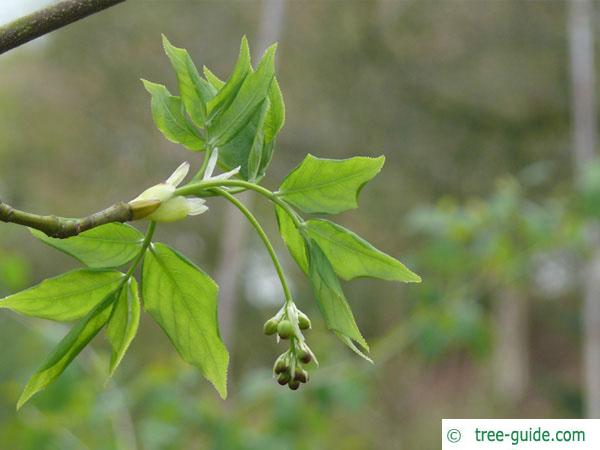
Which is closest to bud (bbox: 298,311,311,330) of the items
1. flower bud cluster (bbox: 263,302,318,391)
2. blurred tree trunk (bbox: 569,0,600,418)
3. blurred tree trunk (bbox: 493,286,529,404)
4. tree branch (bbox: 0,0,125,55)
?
flower bud cluster (bbox: 263,302,318,391)

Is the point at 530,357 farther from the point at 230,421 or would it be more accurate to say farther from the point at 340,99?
the point at 230,421

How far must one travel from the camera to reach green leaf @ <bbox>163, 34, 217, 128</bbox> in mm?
340

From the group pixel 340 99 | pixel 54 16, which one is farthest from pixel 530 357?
pixel 54 16

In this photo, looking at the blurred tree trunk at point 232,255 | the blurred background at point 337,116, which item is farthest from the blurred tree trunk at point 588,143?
the blurred tree trunk at point 232,255

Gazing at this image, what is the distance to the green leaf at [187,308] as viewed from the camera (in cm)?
32

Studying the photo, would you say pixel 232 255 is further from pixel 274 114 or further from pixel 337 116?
pixel 274 114

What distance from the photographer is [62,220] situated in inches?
11.1

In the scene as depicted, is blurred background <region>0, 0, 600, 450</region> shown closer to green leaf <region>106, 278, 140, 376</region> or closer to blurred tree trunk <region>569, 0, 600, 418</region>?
blurred tree trunk <region>569, 0, 600, 418</region>

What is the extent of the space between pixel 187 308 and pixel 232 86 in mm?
82

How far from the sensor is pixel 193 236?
418cm

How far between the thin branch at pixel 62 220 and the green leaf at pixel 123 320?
4 centimetres

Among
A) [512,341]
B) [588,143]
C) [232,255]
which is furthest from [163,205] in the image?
[512,341]

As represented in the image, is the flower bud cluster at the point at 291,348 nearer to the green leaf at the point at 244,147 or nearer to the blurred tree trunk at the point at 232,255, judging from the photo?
the green leaf at the point at 244,147

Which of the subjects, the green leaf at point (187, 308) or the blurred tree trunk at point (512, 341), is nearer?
the green leaf at point (187, 308)
